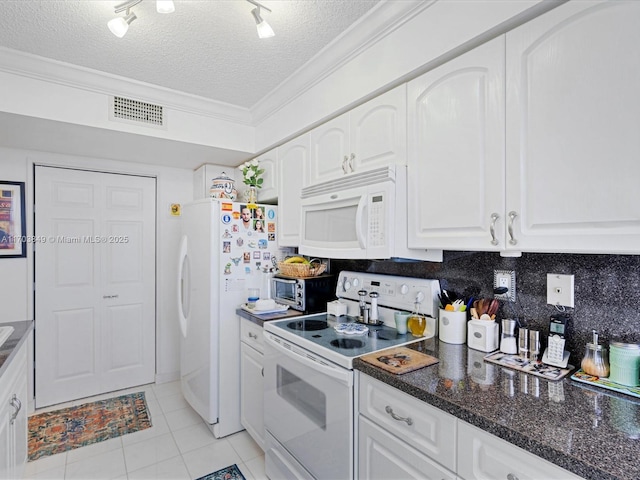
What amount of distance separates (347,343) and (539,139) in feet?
3.74

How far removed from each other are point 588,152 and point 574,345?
76 cm

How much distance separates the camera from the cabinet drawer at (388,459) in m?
1.12

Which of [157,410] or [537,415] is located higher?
[537,415]

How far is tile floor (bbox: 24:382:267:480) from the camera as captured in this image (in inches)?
82.3

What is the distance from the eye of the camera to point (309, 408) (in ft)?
5.48

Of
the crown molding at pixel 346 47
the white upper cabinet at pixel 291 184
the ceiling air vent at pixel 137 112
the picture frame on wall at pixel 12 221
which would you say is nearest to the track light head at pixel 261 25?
the crown molding at pixel 346 47

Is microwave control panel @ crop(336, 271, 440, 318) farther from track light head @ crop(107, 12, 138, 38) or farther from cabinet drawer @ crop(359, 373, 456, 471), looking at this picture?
track light head @ crop(107, 12, 138, 38)

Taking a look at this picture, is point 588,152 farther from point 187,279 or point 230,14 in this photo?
point 187,279

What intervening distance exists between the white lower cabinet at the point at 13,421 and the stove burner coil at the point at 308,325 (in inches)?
49.5

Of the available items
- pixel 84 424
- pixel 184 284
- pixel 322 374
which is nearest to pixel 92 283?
pixel 184 284

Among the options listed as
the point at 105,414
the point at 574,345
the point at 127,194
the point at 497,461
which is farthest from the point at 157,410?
the point at 574,345

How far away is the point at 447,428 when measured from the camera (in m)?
1.07

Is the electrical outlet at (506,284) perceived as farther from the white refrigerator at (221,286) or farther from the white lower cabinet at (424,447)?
the white refrigerator at (221,286)

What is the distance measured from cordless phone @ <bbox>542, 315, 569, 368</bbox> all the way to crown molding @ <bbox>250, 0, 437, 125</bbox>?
1.40m
